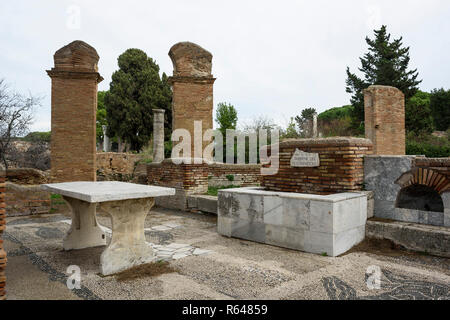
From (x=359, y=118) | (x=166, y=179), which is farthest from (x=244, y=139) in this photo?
(x=166, y=179)

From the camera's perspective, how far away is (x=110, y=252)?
340cm

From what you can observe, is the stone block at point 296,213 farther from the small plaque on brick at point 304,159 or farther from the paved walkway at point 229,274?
the small plaque on brick at point 304,159

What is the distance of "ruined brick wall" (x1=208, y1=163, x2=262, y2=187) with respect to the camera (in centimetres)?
988

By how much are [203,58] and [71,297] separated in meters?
7.59

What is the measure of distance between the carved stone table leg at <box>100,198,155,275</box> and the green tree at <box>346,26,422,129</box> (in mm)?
23025

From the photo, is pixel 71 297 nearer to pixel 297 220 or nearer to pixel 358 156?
pixel 297 220

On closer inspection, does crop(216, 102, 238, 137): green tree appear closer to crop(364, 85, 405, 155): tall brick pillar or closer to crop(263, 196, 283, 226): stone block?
crop(364, 85, 405, 155): tall brick pillar

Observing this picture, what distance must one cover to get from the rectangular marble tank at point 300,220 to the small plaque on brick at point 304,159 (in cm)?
73

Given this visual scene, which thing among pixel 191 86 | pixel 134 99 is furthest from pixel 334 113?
pixel 191 86

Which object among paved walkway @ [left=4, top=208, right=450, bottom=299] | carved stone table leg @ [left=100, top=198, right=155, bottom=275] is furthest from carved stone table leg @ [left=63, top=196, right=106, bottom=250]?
carved stone table leg @ [left=100, top=198, right=155, bottom=275]

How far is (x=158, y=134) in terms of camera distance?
11914 millimetres

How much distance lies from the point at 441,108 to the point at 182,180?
1070 inches

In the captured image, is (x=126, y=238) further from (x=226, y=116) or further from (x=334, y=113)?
(x=334, y=113)

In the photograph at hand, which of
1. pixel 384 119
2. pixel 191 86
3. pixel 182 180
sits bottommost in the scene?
pixel 182 180
